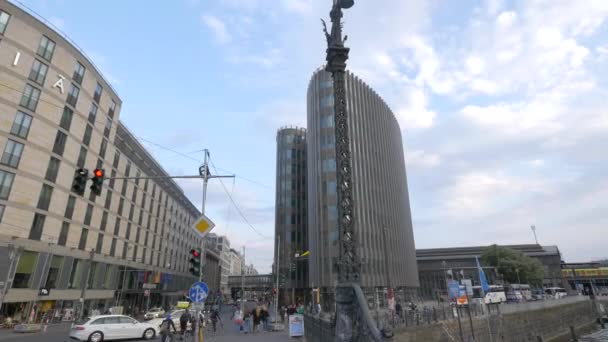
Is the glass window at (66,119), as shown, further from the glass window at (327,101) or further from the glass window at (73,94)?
the glass window at (327,101)

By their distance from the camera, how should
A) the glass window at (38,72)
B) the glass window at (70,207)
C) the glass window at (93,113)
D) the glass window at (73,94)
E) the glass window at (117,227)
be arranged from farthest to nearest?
the glass window at (117,227), the glass window at (93,113), the glass window at (73,94), the glass window at (70,207), the glass window at (38,72)

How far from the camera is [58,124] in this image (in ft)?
119

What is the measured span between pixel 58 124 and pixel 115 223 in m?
18.5

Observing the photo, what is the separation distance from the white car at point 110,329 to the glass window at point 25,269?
18.1 m

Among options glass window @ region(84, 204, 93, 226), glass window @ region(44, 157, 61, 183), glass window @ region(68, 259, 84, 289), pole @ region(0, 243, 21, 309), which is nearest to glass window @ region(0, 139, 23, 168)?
glass window @ region(44, 157, 61, 183)

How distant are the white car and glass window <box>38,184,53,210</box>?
2113cm

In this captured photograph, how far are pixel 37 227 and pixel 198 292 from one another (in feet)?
100

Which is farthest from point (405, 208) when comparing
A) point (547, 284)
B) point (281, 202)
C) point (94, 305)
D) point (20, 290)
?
point (20, 290)

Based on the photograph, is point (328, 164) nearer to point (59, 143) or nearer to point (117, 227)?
point (117, 227)

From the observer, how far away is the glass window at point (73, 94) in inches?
1510

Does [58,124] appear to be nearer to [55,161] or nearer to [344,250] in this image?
[55,161]

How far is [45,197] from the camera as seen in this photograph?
34781mm

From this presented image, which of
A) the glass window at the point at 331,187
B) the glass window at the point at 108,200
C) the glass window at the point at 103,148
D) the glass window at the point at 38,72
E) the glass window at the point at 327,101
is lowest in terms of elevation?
the glass window at the point at 108,200

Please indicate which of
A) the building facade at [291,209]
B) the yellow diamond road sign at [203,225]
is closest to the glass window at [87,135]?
the yellow diamond road sign at [203,225]
